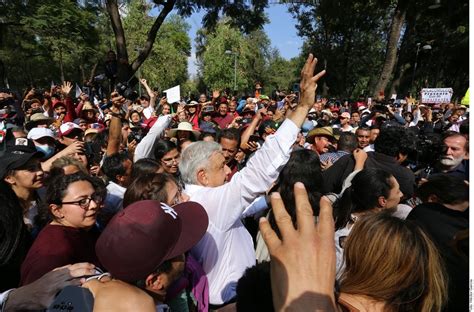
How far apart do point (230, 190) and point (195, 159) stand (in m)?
0.42

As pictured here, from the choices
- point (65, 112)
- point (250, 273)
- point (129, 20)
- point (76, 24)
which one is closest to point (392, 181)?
point (250, 273)

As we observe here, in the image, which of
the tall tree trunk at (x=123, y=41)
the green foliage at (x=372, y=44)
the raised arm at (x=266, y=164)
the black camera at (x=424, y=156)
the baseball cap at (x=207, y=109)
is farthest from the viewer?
the green foliage at (x=372, y=44)

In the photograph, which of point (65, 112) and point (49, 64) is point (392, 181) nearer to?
point (65, 112)

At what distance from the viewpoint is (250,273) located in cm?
131

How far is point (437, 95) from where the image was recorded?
41.4ft

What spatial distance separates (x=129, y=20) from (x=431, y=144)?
4011 centimetres

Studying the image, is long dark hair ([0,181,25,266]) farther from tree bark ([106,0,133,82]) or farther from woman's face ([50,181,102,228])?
tree bark ([106,0,133,82])

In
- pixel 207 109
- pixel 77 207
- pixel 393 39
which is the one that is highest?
pixel 393 39

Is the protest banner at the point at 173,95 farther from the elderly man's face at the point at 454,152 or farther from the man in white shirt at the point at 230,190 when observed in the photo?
the man in white shirt at the point at 230,190

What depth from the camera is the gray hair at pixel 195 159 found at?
244cm

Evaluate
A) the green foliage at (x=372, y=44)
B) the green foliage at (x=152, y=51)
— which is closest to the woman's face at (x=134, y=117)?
the green foliage at (x=372, y=44)

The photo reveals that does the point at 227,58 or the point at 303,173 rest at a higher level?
the point at 227,58

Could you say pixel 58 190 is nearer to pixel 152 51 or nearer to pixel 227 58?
pixel 152 51

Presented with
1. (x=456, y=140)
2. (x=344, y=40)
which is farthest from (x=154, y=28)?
(x=344, y=40)
